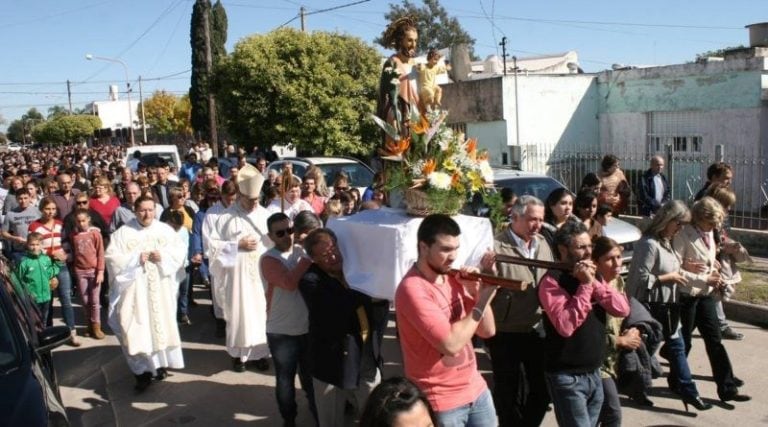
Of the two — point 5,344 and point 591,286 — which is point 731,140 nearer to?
point 591,286

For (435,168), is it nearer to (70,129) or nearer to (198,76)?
(198,76)

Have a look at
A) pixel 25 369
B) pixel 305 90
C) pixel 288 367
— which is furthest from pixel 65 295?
pixel 305 90

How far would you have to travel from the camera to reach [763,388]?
6.30 metres

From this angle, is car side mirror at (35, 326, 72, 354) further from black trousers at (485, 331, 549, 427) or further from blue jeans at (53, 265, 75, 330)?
blue jeans at (53, 265, 75, 330)

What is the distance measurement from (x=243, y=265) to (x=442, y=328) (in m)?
4.05

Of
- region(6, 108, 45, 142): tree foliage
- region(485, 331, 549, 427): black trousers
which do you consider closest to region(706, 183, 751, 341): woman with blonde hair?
region(485, 331, 549, 427): black trousers

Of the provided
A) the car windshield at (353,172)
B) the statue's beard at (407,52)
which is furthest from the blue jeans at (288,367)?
the car windshield at (353,172)

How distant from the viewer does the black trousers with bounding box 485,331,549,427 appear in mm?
5035

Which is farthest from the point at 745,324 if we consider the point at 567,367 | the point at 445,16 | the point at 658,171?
the point at 445,16

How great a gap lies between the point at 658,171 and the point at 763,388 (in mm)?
5379

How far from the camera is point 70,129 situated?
69.7m

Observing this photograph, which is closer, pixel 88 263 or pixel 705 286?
pixel 705 286

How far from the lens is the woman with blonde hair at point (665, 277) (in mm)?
5574

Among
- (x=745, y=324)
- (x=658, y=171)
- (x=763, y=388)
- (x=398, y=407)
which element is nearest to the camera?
(x=398, y=407)
